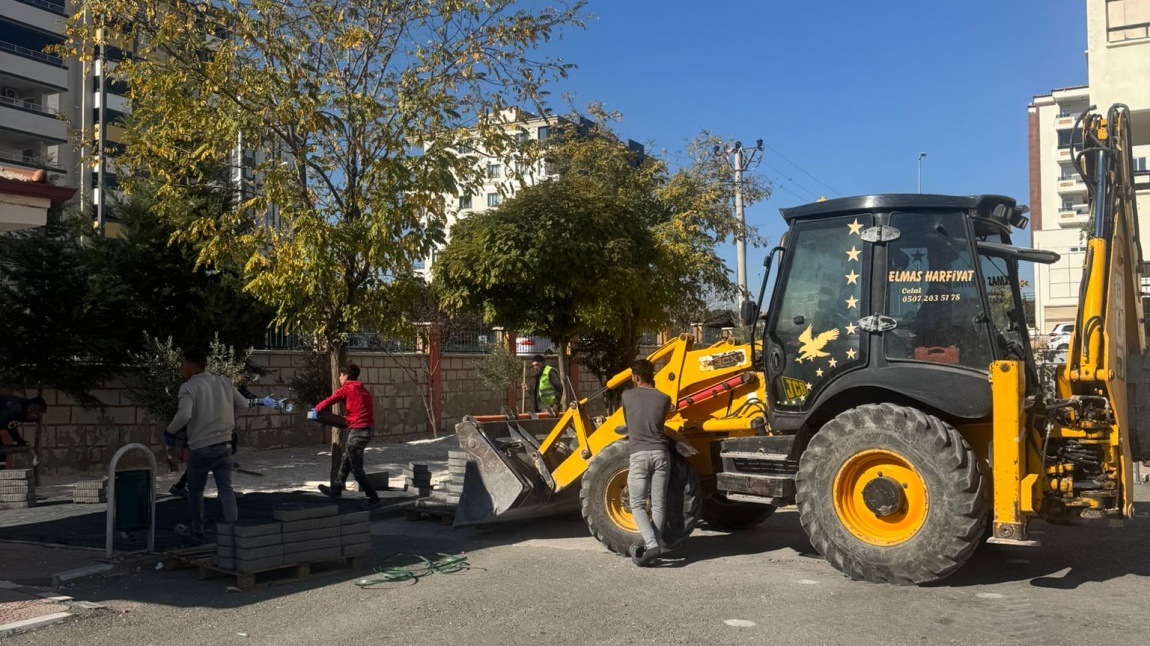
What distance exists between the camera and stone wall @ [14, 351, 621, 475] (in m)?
14.9

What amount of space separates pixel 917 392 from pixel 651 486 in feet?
6.98

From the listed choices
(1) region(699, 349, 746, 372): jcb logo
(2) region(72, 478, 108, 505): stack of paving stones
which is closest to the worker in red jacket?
(2) region(72, 478, 108, 505): stack of paving stones

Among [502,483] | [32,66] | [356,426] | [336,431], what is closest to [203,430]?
[502,483]

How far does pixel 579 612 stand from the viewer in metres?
6.51

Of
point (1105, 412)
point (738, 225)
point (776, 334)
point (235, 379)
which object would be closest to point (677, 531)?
point (776, 334)

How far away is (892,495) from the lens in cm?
720

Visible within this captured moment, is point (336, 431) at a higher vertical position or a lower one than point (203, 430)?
lower

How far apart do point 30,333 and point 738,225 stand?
1844cm

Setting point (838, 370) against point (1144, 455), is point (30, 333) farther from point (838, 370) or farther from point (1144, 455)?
point (1144, 455)

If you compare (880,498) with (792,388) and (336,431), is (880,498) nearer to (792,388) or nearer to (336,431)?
(792,388)

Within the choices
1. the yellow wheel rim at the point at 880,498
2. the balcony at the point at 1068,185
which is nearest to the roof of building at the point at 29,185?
the yellow wheel rim at the point at 880,498

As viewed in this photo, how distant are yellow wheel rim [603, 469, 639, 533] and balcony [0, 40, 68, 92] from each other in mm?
47717

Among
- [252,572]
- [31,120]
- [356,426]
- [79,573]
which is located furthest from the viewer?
[31,120]

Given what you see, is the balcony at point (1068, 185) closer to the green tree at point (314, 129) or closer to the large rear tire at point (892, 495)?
the green tree at point (314, 129)
